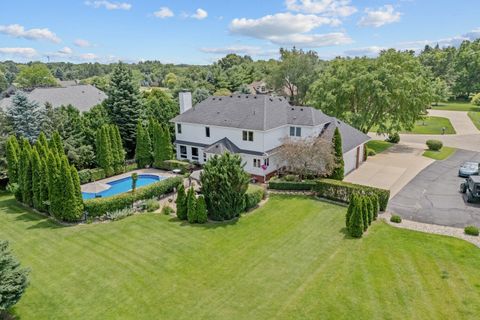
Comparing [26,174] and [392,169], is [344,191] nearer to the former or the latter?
[392,169]

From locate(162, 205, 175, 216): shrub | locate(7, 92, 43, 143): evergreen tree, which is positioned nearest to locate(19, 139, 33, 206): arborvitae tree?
locate(7, 92, 43, 143): evergreen tree

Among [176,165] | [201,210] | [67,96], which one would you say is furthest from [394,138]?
[67,96]

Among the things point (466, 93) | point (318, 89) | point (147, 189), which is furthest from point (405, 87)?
point (466, 93)

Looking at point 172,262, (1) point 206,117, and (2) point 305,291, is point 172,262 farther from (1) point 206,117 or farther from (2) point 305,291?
(1) point 206,117

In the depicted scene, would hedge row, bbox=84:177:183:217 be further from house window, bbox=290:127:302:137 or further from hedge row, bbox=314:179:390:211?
house window, bbox=290:127:302:137

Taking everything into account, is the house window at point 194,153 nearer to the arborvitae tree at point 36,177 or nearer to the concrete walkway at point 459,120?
the arborvitae tree at point 36,177

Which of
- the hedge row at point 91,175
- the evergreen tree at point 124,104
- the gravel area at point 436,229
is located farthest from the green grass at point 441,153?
the hedge row at point 91,175
